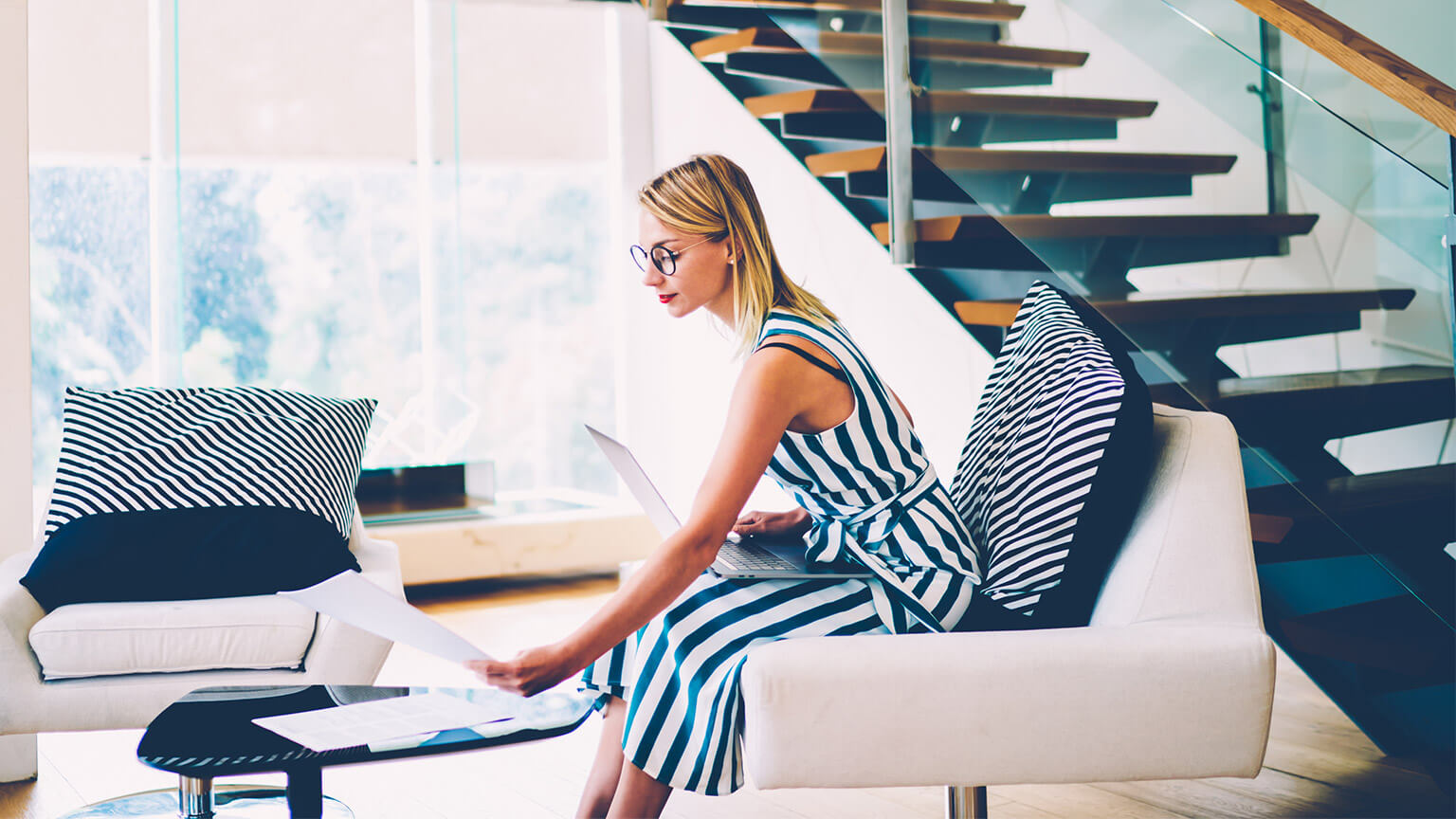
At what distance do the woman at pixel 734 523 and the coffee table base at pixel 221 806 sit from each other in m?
0.62

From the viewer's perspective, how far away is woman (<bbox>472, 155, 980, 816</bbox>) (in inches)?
66.7

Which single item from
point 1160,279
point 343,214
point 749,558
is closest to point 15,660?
point 749,558

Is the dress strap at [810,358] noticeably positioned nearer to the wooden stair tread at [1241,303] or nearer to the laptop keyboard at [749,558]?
the laptop keyboard at [749,558]

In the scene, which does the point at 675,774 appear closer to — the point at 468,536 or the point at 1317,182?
the point at 1317,182

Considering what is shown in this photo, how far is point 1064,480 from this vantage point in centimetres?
182

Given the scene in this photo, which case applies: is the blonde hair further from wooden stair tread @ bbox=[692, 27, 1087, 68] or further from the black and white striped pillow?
wooden stair tread @ bbox=[692, 27, 1087, 68]

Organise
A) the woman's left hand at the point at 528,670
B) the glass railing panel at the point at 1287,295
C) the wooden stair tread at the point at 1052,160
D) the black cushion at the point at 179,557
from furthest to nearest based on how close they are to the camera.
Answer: the wooden stair tread at the point at 1052,160, the black cushion at the point at 179,557, the glass railing panel at the point at 1287,295, the woman's left hand at the point at 528,670

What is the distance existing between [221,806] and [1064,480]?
156 centimetres

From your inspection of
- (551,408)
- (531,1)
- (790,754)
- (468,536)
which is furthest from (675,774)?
(531,1)

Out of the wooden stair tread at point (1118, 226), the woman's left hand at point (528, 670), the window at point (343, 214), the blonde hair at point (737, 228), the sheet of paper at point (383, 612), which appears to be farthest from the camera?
the window at point (343, 214)

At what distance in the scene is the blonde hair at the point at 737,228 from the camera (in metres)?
1.94

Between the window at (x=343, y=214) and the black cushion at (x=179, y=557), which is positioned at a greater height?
the window at (x=343, y=214)

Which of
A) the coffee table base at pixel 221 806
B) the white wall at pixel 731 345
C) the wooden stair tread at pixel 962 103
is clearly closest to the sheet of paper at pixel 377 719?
the coffee table base at pixel 221 806

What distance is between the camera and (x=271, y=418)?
2760mm
